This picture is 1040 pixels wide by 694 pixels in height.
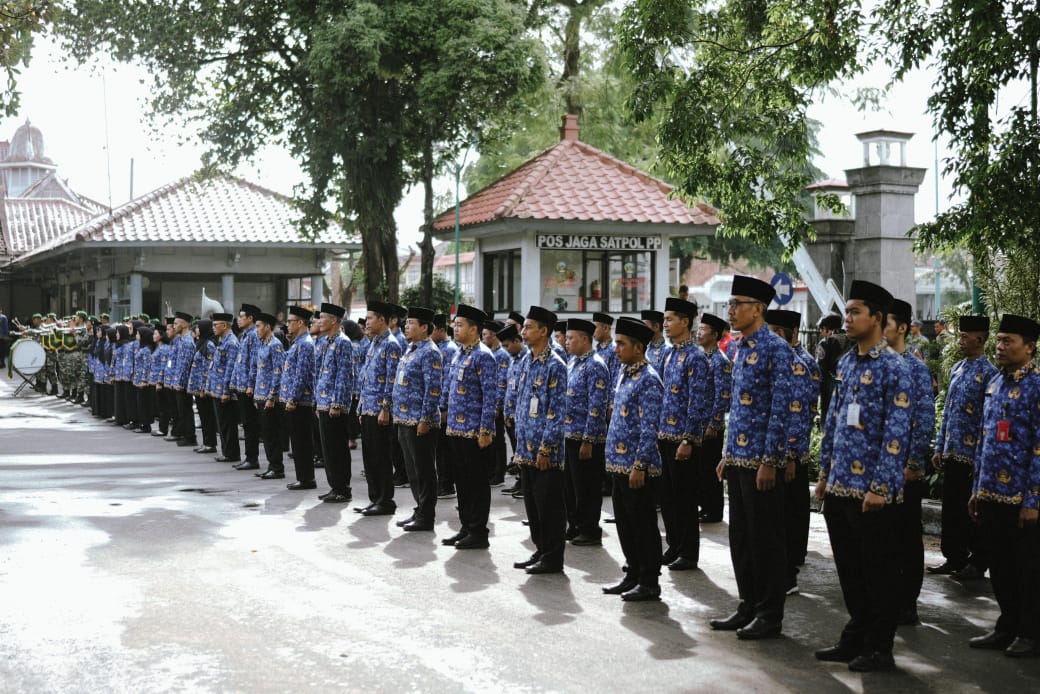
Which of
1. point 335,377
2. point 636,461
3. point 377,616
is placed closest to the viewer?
point 377,616

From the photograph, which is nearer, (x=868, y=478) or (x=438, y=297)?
(x=868, y=478)

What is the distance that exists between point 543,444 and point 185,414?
11.9 m

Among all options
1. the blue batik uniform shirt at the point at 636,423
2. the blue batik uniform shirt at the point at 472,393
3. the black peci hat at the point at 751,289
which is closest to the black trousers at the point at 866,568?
the black peci hat at the point at 751,289

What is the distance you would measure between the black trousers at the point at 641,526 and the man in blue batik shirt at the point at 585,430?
1118 millimetres

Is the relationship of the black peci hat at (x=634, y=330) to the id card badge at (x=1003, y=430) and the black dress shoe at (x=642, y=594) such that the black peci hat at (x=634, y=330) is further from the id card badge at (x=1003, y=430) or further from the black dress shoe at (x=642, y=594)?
the id card badge at (x=1003, y=430)

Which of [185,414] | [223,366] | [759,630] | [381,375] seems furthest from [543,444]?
[185,414]

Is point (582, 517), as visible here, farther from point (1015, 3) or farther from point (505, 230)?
point (505, 230)

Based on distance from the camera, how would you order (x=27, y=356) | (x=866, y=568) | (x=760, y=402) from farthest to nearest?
(x=27, y=356)
(x=760, y=402)
(x=866, y=568)

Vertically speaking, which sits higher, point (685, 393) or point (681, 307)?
point (681, 307)

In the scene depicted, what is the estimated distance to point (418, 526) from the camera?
35.4 feet

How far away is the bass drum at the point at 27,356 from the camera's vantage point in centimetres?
2972

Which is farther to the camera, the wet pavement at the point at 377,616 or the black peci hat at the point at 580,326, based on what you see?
the black peci hat at the point at 580,326

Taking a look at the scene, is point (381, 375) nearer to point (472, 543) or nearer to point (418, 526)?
point (418, 526)

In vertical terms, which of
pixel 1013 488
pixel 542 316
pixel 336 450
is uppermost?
pixel 542 316
